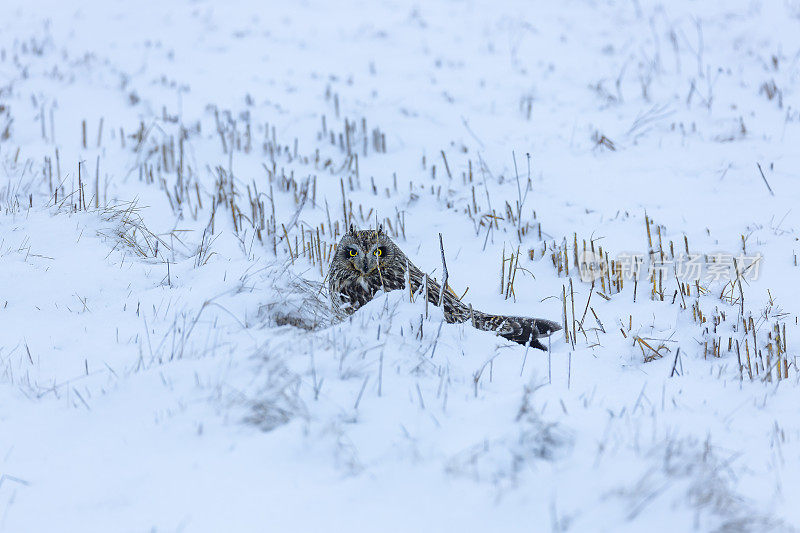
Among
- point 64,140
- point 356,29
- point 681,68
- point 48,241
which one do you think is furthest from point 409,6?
point 48,241

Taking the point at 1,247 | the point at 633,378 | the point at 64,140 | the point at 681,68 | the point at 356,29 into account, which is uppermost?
the point at 356,29

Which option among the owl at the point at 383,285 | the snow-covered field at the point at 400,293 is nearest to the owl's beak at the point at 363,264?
the owl at the point at 383,285

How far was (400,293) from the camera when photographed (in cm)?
408

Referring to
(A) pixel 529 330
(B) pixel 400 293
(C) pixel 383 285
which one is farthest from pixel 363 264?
(A) pixel 529 330

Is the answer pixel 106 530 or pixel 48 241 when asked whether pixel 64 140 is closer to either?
pixel 48 241

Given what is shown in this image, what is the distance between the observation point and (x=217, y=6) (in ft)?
49.8

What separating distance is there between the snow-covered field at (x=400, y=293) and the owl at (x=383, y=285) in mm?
277

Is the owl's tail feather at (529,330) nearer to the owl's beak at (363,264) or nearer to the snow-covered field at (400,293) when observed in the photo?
the snow-covered field at (400,293)

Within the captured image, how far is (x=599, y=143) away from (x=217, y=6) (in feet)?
34.2

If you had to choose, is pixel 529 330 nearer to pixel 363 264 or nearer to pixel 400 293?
pixel 400 293

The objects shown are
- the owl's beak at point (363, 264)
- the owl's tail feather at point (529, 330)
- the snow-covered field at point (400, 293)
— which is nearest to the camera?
the snow-covered field at point (400, 293)

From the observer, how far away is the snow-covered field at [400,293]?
2.57 meters

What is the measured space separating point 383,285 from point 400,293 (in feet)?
1.54

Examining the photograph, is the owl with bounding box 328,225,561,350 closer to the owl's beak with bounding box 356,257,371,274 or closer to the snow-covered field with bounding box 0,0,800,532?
the owl's beak with bounding box 356,257,371,274
